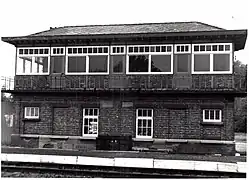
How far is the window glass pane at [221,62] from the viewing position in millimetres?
14761

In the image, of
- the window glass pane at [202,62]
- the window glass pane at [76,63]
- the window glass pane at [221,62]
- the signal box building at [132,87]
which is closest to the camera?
the signal box building at [132,87]

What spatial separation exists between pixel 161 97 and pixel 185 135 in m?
1.74

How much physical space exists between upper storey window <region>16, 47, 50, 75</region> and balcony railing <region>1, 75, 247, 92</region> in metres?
0.29

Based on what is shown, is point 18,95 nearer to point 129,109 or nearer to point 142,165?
point 129,109

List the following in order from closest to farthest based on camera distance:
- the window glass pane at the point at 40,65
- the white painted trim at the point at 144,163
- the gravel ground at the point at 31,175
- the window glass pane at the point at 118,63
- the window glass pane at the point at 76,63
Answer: the white painted trim at the point at 144,163 < the gravel ground at the point at 31,175 < the window glass pane at the point at 118,63 < the window glass pane at the point at 76,63 < the window glass pane at the point at 40,65

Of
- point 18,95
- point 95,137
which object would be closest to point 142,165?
point 95,137

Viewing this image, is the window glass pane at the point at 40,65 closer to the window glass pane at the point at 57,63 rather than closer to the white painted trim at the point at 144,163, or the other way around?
the window glass pane at the point at 57,63

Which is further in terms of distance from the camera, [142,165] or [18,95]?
[18,95]

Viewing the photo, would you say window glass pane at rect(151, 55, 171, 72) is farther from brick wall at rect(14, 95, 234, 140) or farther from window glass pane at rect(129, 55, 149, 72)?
brick wall at rect(14, 95, 234, 140)

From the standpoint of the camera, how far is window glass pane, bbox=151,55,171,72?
49.9ft

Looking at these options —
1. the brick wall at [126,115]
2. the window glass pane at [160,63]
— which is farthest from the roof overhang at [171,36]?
the brick wall at [126,115]

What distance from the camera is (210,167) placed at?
941cm

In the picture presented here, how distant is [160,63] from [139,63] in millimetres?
864

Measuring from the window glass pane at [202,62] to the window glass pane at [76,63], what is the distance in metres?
4.62
